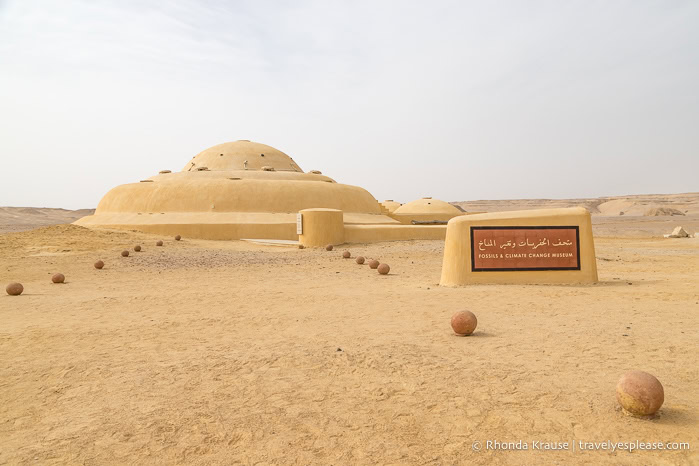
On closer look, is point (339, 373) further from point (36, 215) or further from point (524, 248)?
point (36, 215)

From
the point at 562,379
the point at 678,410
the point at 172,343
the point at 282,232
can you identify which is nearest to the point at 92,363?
the point at 172,343

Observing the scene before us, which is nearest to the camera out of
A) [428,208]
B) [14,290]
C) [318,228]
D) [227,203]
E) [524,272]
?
[14,290]

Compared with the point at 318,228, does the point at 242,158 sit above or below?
above

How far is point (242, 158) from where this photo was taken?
3131cm

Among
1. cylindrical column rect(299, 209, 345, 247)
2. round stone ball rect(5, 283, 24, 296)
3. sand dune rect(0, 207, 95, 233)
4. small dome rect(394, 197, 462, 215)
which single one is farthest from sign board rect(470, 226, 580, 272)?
sand dune rect(0, 207, 95, 233)

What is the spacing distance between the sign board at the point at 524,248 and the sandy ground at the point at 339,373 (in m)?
0.52

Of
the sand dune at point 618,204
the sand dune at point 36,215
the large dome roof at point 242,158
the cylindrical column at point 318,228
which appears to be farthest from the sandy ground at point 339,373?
the sand dune at point 618,204

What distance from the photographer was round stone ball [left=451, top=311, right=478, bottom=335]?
17.0 feet

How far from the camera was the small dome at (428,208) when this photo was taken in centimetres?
3538

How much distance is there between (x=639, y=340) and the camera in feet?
16.1

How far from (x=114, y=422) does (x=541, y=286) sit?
7329mm

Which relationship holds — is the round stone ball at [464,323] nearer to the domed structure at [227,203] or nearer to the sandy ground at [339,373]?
the sandy ground at [339,373]

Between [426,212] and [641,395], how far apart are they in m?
32.2

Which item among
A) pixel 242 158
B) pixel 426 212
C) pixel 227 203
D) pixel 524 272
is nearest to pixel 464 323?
pixel 524 272
